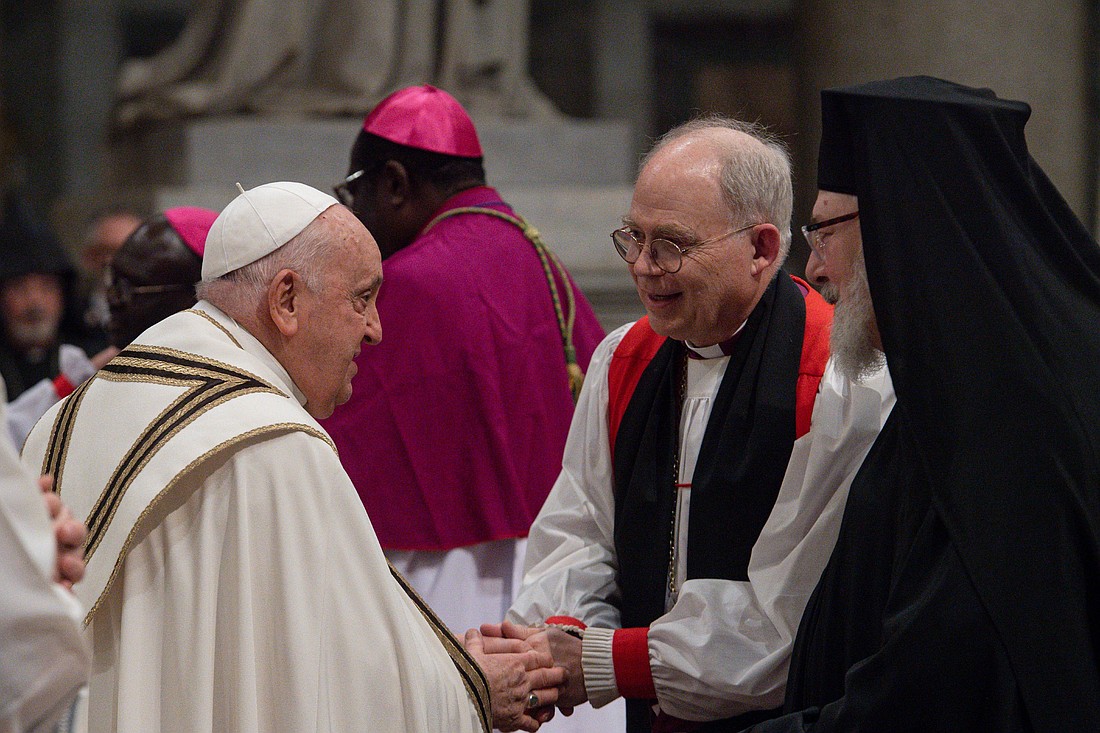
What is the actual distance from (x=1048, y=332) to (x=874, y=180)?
1.18 feet

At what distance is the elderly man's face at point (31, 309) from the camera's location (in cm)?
703

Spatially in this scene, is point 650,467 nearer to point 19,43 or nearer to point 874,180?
point 874,180

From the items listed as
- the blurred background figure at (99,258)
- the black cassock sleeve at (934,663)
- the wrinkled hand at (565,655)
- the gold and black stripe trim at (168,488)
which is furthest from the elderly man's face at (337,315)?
the blurred background figure at (99,258)

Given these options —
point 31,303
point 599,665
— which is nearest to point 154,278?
point 599,665

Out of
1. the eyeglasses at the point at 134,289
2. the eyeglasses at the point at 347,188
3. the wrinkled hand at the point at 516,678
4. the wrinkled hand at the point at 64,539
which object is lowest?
the wrinkled hand at the point at 516,678

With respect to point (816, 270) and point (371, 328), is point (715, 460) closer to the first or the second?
point (816, 270)

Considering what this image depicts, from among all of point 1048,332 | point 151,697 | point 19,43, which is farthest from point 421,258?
point 19,43

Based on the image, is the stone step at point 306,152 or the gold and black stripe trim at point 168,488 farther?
the stone step at point 306,152

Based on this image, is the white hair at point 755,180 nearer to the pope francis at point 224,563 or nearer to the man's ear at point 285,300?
the man's ear at point 285,300

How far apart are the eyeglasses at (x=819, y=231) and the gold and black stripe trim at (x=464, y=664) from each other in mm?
1027

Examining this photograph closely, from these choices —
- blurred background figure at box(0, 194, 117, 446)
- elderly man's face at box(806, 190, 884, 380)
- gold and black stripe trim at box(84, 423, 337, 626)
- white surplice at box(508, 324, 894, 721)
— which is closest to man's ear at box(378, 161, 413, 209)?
white surplice at box(508, 324, 894, 721)

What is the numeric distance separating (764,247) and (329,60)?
13.5 ft

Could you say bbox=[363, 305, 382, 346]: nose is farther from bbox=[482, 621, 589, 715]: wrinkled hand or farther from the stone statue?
the stone statue

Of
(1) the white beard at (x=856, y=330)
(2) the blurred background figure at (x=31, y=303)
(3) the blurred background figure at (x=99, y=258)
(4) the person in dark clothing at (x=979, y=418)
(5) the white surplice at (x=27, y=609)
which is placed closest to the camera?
(5) the white surplice at (x=27, y=609)
